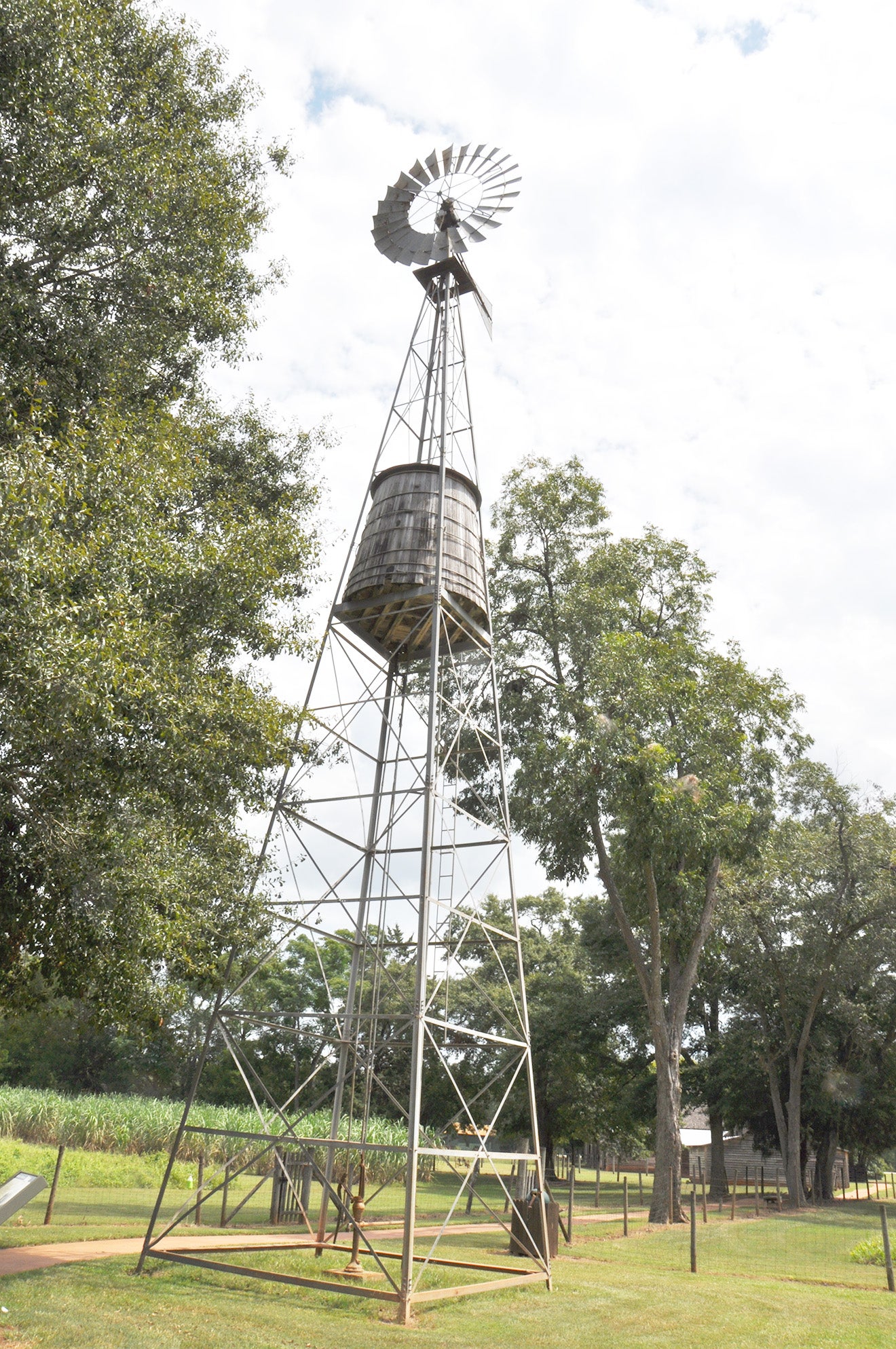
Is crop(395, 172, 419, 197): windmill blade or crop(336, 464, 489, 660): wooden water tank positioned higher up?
crop(395, 172, 419, 197): windmill blade

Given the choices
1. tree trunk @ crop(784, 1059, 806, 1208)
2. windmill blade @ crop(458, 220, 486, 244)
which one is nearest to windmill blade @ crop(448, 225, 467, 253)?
windmill blade @ crop(458, 220, 486, 244)

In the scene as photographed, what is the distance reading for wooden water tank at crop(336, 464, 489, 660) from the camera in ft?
46.1

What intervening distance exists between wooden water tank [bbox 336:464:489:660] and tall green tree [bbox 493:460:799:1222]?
7110mm

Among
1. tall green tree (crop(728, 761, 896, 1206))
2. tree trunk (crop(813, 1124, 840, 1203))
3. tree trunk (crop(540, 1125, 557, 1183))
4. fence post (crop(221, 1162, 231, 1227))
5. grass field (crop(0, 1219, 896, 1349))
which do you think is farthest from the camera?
tree trunk (crop(813, 1124, 840, 1203))

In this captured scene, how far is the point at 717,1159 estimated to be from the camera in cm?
3600

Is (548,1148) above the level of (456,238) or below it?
below

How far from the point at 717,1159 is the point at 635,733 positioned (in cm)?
2308

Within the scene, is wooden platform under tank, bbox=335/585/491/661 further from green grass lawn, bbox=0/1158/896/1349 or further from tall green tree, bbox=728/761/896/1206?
tall green tree, bbox=728/761/896/1206

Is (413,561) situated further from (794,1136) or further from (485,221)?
(794,1136)

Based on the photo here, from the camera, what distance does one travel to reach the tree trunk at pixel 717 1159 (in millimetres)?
35188

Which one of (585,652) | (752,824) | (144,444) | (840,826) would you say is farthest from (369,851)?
(840,826)

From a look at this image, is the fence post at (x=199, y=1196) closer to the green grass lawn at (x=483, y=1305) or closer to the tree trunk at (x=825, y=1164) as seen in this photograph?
the green grass lawn at (x=483, y=1305)

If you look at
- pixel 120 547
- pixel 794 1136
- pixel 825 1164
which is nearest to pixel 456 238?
pixel 120 547

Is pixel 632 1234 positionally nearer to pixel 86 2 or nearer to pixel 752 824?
pixel 752 824
